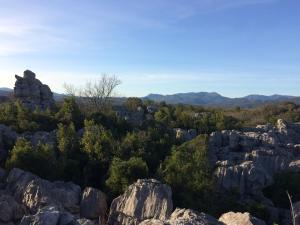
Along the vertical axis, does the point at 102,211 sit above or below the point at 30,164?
below

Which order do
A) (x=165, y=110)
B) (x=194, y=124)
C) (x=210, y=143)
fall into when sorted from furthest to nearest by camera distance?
(x=165, y=110) < (x=194, y=124) < (x=210, y=143)

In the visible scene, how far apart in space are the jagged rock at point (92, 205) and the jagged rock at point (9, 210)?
9.29 feet

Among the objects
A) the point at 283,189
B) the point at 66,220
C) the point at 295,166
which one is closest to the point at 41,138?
the point at 283,189

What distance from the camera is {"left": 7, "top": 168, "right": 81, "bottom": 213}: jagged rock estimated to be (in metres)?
21.2

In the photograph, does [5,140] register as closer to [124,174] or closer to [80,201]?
[124,174]

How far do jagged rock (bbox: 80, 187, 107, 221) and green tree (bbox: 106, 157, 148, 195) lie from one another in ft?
5.41

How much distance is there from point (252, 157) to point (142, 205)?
570 inches

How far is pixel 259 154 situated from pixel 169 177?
11.0m

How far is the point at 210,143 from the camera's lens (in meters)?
35.9

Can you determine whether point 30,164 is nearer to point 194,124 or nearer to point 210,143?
point 210,143

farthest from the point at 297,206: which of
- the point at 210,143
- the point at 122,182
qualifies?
the point at 210,143

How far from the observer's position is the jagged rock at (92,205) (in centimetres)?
2192

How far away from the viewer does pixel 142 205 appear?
20484 millimetres

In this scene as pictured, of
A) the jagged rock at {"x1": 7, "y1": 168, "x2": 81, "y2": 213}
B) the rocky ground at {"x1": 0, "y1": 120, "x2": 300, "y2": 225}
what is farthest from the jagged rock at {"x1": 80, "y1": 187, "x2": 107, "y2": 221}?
the jagged rock at {"x1": 7, "y1": 168, "x2": 81, "y2": 213}
